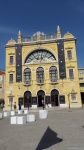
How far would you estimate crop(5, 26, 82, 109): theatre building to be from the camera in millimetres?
38000

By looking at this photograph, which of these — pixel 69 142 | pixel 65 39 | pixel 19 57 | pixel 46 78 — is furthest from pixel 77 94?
pixel 69 142

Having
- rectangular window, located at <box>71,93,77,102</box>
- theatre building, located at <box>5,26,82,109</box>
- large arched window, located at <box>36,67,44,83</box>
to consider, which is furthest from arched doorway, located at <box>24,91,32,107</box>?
rectangular window, located at <box>71,93,77,102</box>

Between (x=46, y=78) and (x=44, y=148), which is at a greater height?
(x=46, y=78)

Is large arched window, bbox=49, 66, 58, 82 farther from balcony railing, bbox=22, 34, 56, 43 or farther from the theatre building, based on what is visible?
balcony railing, bbox=22, 34, 56, 43

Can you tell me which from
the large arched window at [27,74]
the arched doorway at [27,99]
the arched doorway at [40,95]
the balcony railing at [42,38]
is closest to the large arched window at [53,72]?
the arched doorway at [40,95]

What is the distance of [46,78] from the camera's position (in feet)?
129

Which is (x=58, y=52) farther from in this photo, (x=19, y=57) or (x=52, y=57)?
(x=19, y=57)

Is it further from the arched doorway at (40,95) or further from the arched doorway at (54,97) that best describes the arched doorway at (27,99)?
the arched doorway at (54,97)

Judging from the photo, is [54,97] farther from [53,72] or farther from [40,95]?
[53,72]

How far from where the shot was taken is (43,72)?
39.7m

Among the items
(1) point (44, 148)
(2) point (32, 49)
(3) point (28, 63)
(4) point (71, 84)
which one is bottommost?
(1) point (44, 148)

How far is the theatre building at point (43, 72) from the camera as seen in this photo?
3800 centimetres

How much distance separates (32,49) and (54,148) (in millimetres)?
35904

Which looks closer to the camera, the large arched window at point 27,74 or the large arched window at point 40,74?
the large arched window at point 40,74
